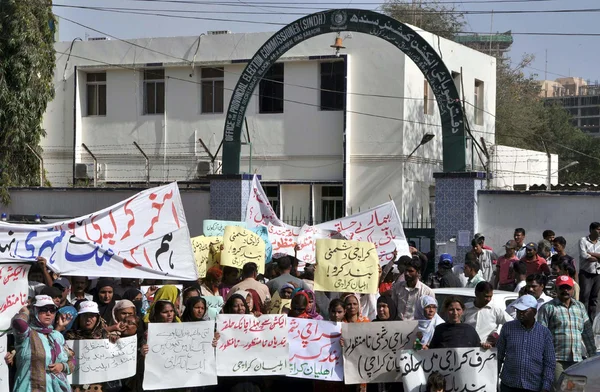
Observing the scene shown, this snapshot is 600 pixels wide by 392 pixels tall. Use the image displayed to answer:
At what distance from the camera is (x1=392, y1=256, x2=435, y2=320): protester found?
38.7 feet

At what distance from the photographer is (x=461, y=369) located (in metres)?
9.63

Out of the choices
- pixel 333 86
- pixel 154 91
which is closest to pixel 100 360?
pixel 333 86

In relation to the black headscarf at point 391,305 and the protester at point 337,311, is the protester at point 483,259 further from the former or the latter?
the protester at point 337,311

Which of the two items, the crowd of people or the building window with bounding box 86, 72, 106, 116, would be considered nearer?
the crowd of people

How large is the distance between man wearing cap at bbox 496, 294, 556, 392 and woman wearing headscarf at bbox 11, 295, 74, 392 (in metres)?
4.02

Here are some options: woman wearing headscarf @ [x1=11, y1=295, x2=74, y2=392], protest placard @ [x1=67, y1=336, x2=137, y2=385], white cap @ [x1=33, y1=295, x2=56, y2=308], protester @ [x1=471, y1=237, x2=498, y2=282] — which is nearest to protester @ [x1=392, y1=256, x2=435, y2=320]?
protest placard @ [x1=67, y1=336, x2=137, y2=385]

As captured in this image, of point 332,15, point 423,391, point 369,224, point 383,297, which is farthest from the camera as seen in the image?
point 332,15

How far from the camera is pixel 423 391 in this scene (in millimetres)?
9672

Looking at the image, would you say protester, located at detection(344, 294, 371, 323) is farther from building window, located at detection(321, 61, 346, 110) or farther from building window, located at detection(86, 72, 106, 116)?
building window, located at detection(86, 72, 106, 116)

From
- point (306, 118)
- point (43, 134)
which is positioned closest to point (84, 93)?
point (43, 134)

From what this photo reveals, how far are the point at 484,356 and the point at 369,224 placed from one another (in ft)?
23.7

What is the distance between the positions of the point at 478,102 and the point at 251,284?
2422 cm

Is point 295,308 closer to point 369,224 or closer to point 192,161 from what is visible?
point 369,224

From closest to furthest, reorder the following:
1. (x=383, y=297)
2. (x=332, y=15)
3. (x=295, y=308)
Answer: (x=295, y=308)
(x=383, y=297)
(x=332, y=15)
